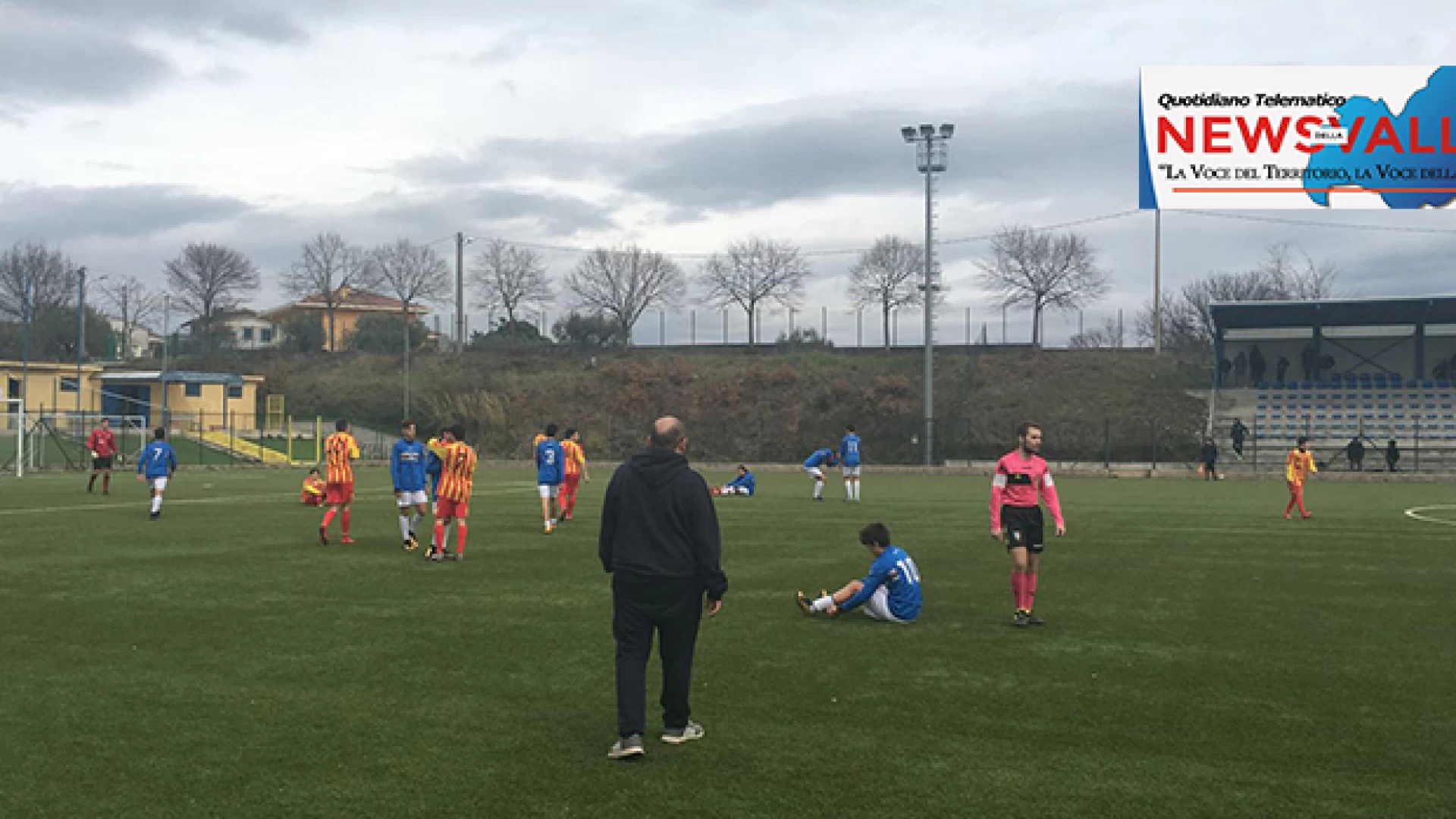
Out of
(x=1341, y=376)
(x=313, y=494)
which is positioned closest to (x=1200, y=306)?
(x=1341, y=376)

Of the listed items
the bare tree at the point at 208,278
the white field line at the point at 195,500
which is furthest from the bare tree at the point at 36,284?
the white field line at the point at 195,500

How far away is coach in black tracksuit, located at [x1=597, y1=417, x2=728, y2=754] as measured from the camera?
650 cm

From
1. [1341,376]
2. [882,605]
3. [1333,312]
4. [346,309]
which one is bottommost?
[882,605]

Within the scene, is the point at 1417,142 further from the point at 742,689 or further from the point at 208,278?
the point at 208,278

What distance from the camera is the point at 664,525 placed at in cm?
655

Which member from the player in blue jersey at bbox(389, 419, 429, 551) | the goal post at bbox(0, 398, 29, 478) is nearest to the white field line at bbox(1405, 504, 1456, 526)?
the player in blue jersey at bbox(389, 419, 429, 551)

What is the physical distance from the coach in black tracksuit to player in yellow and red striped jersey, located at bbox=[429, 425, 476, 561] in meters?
8.63

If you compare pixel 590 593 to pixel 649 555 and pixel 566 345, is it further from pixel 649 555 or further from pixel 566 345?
pixel 566 345

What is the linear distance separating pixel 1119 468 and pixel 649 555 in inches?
1764

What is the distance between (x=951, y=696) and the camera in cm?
792

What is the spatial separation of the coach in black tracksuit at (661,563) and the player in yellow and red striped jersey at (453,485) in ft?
28.3

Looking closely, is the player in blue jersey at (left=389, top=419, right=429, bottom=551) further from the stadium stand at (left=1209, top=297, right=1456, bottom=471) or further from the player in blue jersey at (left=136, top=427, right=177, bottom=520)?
the stadium stand at (left=1209, top=297, right=1456, bottom=471)

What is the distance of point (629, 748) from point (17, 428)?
186 feet

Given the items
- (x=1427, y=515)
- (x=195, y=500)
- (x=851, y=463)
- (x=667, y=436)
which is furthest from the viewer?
(x=851, y=463)
